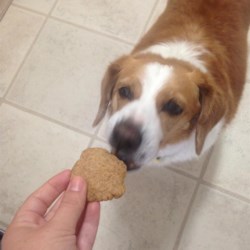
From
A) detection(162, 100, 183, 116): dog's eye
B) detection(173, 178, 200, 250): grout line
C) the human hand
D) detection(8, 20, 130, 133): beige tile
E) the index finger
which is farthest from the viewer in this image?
detection(8, 20, 130, 133): beige tile

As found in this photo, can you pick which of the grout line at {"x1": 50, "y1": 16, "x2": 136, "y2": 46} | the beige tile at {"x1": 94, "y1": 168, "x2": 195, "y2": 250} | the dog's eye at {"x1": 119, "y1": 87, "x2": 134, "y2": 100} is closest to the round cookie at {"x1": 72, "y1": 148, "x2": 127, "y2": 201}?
the dog's eye at {"x1": 119, "y1": 87, "x2": 134, "y2": 100}

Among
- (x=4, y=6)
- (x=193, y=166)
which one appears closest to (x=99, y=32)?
(x=4, y=6)

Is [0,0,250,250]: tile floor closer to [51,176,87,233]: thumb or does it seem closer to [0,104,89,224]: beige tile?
[0,104,89,224]: beige tile

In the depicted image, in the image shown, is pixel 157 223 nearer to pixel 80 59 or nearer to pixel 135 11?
pixel 80 59

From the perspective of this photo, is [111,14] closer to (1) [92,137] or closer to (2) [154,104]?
(1) [92,137]

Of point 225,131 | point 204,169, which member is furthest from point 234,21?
point 204,169
